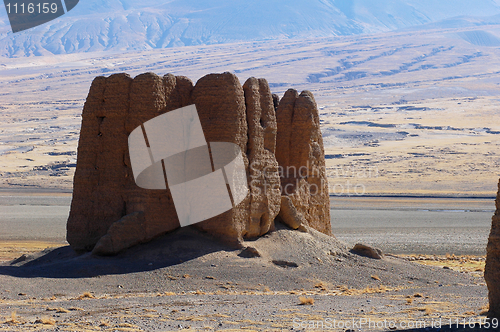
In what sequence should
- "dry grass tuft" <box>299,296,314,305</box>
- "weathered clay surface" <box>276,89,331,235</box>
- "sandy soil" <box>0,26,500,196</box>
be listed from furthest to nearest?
"sandy soil" <box>0,26,500,196</box>, "weathered clay surface" <box>276,89,331,235</box>, "dry grass tuft" <box>299,296,314,305</box>

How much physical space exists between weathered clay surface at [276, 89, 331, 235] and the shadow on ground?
420 centimetres

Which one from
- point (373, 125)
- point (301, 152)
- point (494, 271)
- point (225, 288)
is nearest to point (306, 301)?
point (225, 288)

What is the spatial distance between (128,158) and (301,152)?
20.7 feet

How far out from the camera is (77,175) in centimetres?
1995

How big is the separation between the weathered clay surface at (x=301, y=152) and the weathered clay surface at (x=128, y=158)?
178 cm

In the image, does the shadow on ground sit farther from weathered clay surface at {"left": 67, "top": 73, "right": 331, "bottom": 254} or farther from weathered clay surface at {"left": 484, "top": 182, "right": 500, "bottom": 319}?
weathered clay surface at {"left": 484, "top": 182, "right": 500, "bottom": 319}

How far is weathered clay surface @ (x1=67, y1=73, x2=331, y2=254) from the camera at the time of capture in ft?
62.4

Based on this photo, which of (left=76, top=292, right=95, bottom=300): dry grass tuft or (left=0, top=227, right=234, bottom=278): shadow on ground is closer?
(left=76, top=292, right=95, bottom=300): dry grass tuft

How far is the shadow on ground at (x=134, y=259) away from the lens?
17703 mm

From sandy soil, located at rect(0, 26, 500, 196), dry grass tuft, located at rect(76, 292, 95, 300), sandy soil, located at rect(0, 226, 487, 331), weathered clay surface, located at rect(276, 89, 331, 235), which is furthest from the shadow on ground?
sandy soil, located at rect(0, 26, 500, 196)

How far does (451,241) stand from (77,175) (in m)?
19.4

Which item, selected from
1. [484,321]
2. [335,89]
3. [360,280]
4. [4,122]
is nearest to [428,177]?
[360,280]

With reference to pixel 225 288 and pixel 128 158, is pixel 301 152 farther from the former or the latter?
pixel 225 288

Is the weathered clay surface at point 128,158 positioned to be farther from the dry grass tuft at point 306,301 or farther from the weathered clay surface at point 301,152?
the dry grass tuft at point 306,301
